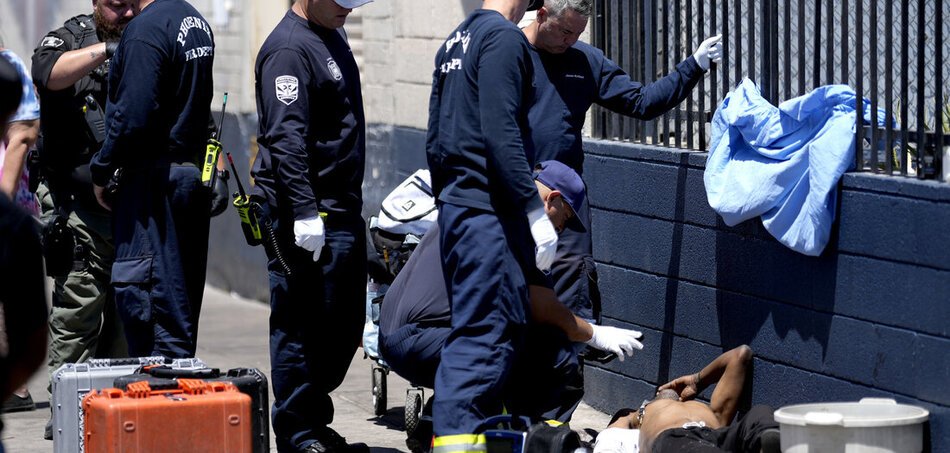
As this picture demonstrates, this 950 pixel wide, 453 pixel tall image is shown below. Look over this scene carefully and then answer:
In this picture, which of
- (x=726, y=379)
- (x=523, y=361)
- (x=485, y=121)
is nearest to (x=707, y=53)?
(x=726, y=379)

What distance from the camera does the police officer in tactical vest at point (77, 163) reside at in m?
6.18

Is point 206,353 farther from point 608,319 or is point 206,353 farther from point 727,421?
point 727,421

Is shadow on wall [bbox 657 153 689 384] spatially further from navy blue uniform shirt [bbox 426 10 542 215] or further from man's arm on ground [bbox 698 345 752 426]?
navy blue uniform shirt [bbox 426 10 542 215]

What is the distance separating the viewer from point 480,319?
15.3 feet

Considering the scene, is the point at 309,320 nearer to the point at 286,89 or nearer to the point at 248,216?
the point at 248,216

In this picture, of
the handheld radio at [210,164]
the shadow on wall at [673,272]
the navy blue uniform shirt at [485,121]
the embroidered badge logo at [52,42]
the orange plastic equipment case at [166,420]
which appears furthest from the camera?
the embroidered badge logo at [52,42]

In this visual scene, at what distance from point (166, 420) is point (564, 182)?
172cm

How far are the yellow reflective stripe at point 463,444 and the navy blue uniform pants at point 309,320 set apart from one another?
1.11m

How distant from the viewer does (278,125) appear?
531cm

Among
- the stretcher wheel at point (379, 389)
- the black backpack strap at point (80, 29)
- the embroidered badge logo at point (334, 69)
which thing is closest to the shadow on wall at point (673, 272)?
the stretcher wheel at point (379, 389)

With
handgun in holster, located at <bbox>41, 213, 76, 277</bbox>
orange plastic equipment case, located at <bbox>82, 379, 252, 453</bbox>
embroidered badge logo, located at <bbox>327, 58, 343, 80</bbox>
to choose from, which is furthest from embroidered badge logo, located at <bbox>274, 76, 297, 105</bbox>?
orange plastic equipment case, located at <bbox>82, 379, 252, 453</bbox>

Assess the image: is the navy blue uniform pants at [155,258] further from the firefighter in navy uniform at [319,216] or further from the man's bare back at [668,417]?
the man's bare back at [668,417]

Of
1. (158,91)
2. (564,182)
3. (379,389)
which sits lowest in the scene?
(379,389)

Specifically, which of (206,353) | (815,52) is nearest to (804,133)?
(815,52)
